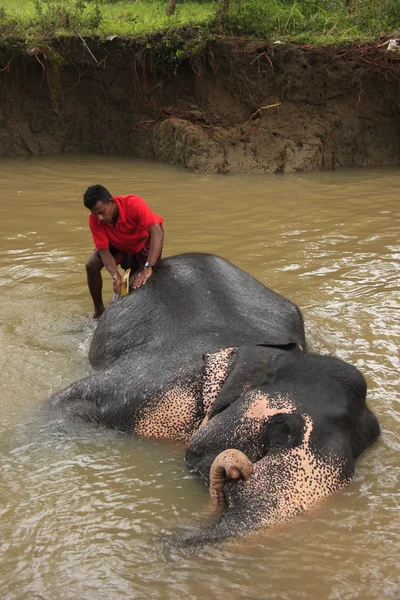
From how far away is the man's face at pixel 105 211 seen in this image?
4.92 meters

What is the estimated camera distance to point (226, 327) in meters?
3.86

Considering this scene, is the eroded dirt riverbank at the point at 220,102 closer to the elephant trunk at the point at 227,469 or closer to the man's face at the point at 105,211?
the man's face at the point at 105,211

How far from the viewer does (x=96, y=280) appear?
543 cm

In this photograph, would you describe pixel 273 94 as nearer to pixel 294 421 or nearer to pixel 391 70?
pixel 391 70

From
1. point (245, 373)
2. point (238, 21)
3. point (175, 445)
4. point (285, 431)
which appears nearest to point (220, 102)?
point (238, 21)

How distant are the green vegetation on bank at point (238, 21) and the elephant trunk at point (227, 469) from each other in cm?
933

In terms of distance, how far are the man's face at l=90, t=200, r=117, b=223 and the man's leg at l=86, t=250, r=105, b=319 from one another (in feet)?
1.18

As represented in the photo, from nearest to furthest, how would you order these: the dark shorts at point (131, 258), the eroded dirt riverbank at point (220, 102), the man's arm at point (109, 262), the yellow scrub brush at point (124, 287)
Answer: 1. the yellow scrub brush at point (124, 287)
2. the man's arm at point (109, 262)
3. the dark shorts at point (131, 258)
4. the eroded dirt riverbank at point (220, 102)

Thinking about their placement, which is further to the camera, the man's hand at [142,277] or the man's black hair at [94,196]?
the man's black hair at [94,196]

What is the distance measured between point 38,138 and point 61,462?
907cm

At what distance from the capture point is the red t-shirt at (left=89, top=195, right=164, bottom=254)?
5102 millimetres

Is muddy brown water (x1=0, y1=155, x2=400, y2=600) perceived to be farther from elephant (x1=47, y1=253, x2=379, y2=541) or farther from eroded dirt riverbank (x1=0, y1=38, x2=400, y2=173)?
eroded dirt riverbank (x1=0, y1=38, x2=400, y2=173)

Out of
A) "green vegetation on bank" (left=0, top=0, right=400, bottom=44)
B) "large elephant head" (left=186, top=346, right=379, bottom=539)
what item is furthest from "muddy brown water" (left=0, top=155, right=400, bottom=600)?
"green vegetation on bank" (left=0, top=0, right=400, bottom=44)

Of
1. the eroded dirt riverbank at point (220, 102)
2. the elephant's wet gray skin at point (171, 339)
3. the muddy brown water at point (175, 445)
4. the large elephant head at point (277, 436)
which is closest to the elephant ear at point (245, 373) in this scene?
the large elephant head at point (277, 436)
